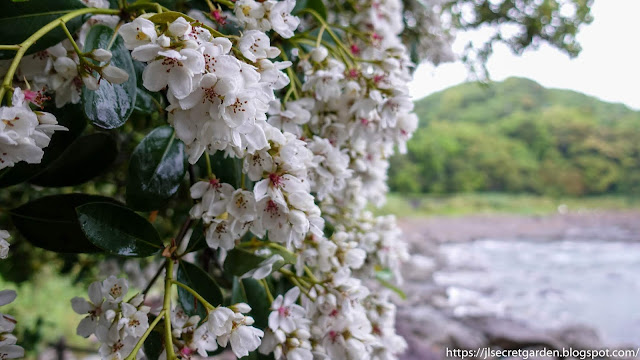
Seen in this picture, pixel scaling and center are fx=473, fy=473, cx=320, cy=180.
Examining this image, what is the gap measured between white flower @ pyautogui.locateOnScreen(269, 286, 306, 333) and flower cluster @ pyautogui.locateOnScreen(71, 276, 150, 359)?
139 millimetres

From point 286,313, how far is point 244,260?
0.26 feet

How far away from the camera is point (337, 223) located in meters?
0.84

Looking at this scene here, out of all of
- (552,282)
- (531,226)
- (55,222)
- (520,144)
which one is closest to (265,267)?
(55,222)

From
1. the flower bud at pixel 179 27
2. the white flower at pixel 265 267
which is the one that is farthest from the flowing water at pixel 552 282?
the flower bud at pixel 179 27

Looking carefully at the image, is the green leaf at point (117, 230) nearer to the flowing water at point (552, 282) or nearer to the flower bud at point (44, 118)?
the flower bud at point (44, 118)

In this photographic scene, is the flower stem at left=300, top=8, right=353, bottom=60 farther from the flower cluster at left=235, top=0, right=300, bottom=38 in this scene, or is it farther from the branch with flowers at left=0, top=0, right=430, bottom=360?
the flower cluster at left=235, top=0, right=300, bottom=38

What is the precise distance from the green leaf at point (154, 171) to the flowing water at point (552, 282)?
1.96 m

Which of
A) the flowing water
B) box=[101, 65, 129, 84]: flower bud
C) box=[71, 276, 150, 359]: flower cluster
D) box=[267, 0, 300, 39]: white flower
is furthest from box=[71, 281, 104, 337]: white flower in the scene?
the flowing water

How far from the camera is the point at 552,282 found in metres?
2.09

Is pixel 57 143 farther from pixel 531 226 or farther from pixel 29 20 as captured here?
pixel 531 226

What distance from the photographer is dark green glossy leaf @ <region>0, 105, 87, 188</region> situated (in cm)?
51

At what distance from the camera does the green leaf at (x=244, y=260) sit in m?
0.52

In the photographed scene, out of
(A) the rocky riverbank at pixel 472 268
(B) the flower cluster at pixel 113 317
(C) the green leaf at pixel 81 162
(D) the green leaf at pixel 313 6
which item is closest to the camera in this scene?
(B) the flower cluster at pixel 113 317

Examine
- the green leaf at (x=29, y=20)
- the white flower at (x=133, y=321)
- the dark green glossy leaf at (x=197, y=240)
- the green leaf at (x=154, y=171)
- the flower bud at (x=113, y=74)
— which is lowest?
the white flower at (x=133, y=321)
